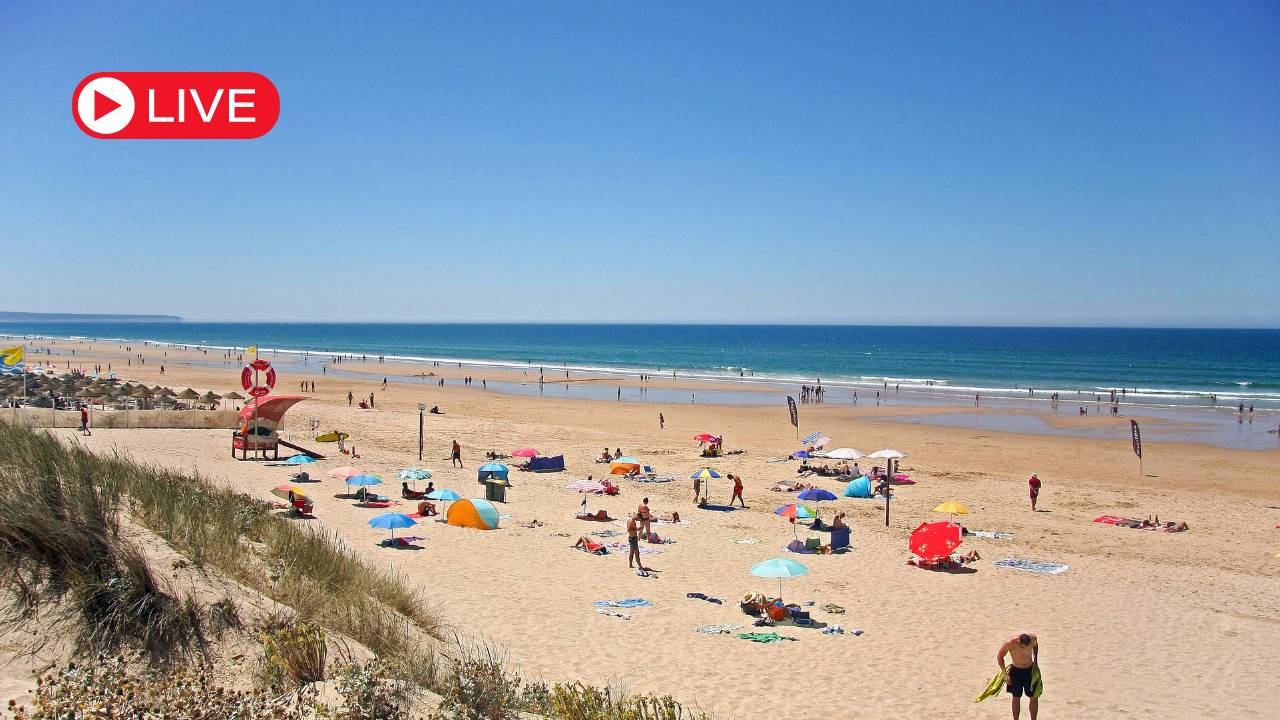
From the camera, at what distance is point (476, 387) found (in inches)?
2346

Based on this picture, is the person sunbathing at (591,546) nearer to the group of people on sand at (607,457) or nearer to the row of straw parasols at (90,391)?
the group of people on sand at (607,457)

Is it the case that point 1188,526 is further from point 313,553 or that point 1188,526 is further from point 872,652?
point 313,553

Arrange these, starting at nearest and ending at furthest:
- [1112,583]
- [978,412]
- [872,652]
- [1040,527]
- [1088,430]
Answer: [872,652], [1112,583], [1040,527], [1088,430], [978,412]

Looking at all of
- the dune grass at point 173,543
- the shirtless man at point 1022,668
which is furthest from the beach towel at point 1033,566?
the dune grass at point 173,543

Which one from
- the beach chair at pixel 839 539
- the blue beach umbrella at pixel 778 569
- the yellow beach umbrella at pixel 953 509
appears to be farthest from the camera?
the yellow beach umbrella at pixel 953 509

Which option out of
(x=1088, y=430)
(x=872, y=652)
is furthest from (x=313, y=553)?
(x=1088, y=430)

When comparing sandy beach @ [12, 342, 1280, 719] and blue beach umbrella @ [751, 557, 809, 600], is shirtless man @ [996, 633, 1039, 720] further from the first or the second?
blue beach umbrella @ [751, 557, 809, 600]

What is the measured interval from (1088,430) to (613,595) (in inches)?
1310

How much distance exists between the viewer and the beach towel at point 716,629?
10906 mm

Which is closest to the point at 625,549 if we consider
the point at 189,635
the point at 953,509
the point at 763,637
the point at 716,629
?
the point at 716,629

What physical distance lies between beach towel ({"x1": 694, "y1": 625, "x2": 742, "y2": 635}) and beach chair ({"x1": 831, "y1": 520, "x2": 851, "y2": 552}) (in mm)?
5282

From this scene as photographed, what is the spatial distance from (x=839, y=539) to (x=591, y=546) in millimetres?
5079

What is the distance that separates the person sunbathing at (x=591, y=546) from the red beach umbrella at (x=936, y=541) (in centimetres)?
584

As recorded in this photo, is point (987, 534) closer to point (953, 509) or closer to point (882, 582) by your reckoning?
point (953, 509)
